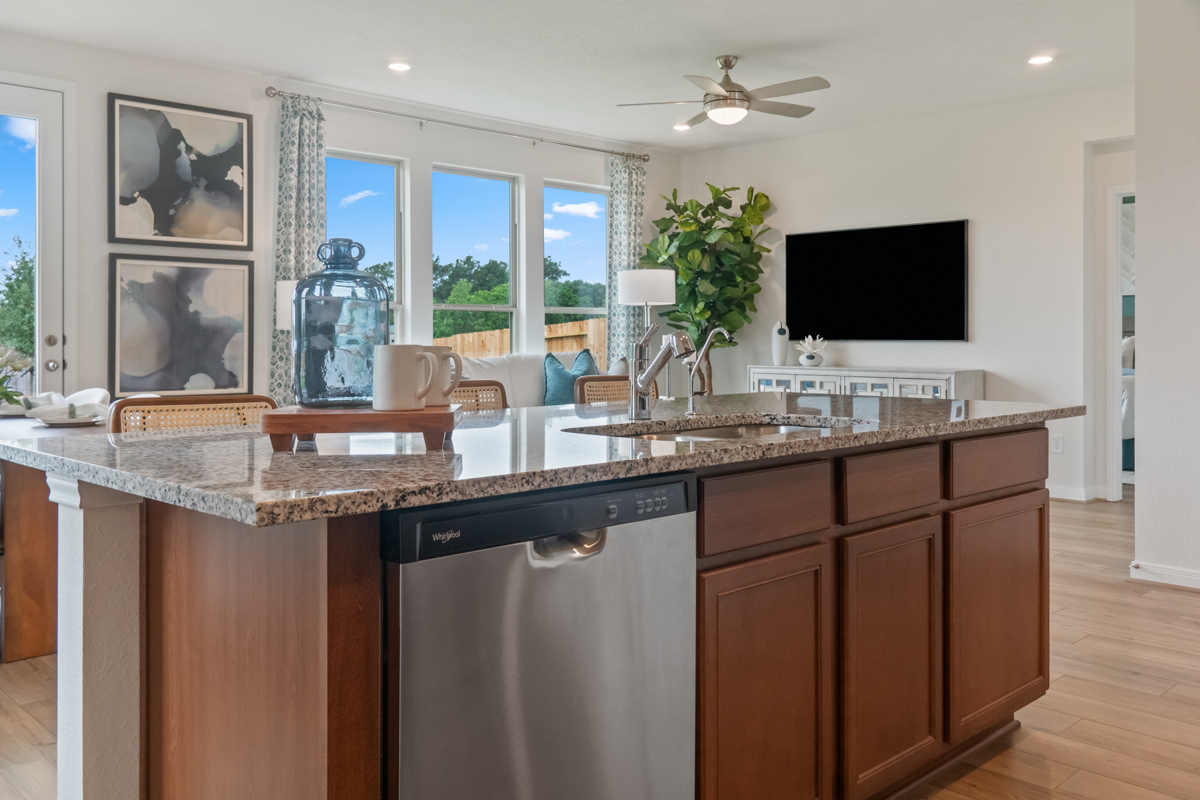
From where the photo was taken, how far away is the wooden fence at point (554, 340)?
6684mm

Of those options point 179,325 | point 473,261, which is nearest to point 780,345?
point 473,261

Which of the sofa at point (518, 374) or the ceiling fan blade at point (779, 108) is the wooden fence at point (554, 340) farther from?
the ceiling fan blade at point (779, 108)

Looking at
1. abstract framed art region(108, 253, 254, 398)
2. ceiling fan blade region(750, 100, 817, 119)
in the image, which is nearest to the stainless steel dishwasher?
ceiling fan blade region(750, 100, 817, 119)

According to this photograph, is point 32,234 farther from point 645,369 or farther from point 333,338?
point 333,338

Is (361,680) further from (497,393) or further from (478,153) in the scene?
(478,153)

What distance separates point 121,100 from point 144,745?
14.5 ft

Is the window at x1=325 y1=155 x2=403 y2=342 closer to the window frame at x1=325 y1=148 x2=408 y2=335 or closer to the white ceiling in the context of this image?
the window frame at x1=325 y1=148 x2=408 y2=335

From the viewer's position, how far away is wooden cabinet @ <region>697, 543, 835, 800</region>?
161cm

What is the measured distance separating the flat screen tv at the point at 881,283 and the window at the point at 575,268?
1.51 m

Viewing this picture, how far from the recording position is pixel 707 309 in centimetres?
716

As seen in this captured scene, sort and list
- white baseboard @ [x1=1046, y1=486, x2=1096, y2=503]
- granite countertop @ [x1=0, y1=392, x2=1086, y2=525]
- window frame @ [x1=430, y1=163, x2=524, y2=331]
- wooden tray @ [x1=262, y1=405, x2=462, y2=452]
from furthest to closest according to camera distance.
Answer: window frame @ [x1=430, y1=163, x2=524, y2=331] → white baseboard @ [x1=1046, y1=486, x2=1096, y2=503] → wooden tray @ [x1=262, y1=405, x2=462, y2=452] → granite countertop @ [x1=0, y1=392, x2=1086, y2=525]

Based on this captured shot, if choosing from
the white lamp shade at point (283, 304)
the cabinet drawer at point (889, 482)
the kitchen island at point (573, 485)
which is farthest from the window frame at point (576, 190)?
the cabinet drawer at point (889, 482)

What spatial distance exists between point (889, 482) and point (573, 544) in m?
0.93

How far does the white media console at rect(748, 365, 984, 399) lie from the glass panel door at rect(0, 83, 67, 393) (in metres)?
3.98
